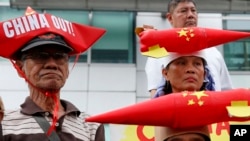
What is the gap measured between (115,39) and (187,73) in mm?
4888

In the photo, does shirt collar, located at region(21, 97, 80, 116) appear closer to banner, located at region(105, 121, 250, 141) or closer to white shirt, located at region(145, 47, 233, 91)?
banner, located at region(105, 121, 250, 141)

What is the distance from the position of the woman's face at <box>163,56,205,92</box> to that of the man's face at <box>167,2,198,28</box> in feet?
1.37

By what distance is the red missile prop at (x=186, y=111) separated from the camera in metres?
1.89

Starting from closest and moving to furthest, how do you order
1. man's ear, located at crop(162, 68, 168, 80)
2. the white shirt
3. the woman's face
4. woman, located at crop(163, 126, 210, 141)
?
woman, located at crop(163, 126, 210, 141) → the woman's face → man's ear, located at crop(162, 68, 168, 80) → the white shirt

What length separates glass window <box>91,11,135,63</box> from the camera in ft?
24.0

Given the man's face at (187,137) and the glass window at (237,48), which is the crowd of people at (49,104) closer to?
the man's face at (187,137)

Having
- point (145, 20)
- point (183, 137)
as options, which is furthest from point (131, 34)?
point (183, 137)

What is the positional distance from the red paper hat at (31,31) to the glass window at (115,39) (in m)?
4.92

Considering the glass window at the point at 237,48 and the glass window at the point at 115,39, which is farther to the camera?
the glass window at the point at 115,39

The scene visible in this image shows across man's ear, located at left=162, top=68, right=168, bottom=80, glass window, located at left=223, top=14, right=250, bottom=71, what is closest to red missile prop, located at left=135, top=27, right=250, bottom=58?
man's ear, located at left=162, top=68, right=168, bottom=80

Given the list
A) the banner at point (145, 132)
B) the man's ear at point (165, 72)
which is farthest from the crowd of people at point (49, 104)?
the banner at point (145, 132)

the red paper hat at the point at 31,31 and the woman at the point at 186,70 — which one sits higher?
the red paper hat at the point at 31,31

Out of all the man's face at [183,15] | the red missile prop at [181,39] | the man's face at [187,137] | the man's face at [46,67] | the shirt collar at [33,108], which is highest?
the man's face at [183,15]

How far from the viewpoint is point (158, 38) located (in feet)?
7.71
